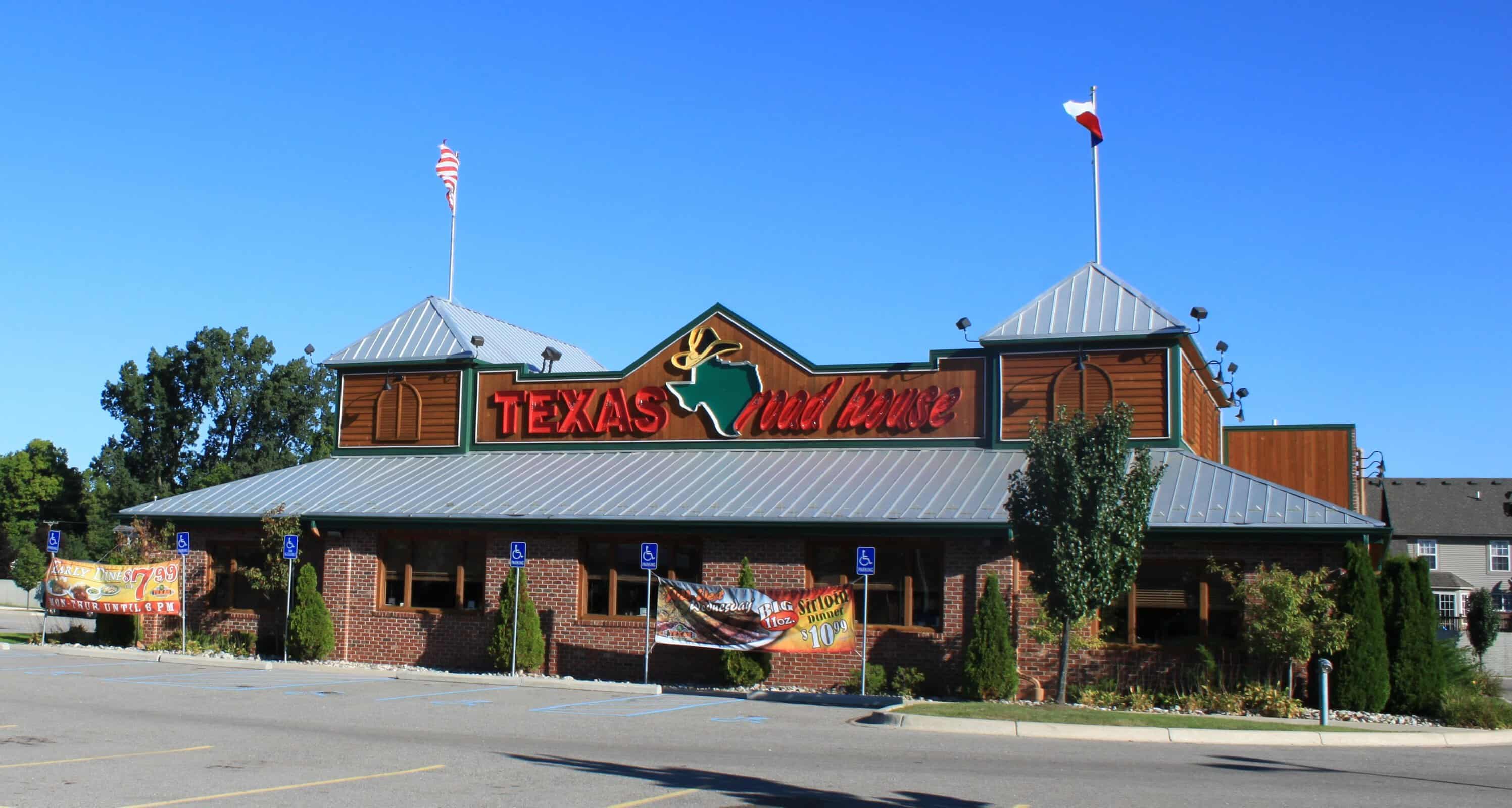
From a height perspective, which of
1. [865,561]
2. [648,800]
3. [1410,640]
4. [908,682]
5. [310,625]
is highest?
[865,561]

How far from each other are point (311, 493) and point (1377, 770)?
22572mm

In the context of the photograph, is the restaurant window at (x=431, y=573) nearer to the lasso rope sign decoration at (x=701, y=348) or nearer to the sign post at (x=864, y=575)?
the lasso rope sign decoration at (x=701, y=348)

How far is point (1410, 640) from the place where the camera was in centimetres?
2253

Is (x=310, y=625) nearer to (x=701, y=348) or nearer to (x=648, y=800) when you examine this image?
(x=701, y=348)

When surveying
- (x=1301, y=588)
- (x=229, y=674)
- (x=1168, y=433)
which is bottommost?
(x=229, y=674)

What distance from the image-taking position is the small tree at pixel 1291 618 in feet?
72.5

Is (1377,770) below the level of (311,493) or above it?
below

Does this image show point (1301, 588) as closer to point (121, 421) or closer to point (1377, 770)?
point (1377, 770)

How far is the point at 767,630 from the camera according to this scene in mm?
25250

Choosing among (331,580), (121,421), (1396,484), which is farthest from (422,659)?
(1396,484)

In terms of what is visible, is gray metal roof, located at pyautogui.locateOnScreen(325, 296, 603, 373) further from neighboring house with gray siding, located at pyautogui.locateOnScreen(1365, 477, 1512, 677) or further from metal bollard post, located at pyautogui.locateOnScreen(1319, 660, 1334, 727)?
neighboring house with gray siding, located at pyautogui.locateOnScreen(1365, 477, 1512, 677)

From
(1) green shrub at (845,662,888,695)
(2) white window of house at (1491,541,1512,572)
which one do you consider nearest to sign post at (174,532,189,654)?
(1) green shrub at (845,662,888,695)

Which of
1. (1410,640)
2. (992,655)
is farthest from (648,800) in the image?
(1410,640)

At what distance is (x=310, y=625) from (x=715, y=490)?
8705mm
